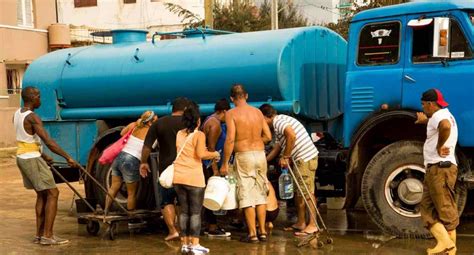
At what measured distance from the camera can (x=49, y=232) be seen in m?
8.38

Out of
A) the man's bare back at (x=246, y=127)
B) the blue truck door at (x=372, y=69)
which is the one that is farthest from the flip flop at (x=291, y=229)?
the man's bare back at (x=246, y=127)

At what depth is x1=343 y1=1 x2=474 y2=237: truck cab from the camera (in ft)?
25.2

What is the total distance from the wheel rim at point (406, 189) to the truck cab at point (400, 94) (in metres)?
0.01

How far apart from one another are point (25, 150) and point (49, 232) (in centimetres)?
105

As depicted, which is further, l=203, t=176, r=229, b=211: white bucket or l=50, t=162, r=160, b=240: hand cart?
l=50, t=162, r=160, b=240: hand cart

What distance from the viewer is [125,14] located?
39656 millimetres

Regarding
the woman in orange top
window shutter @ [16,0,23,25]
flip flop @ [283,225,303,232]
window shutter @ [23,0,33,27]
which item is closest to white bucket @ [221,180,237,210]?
the woman in orange top

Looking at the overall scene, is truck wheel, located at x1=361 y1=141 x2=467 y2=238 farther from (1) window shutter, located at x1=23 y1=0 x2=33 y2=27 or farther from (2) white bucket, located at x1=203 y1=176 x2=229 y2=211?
(1) window shutter, located at x1=23 y1=0 x2=33 y2=27

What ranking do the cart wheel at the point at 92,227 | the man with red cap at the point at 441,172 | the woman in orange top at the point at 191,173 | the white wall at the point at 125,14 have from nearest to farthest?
the man with red cap at the point at 441,172 → the woman in orange top at the point at 191,173 → the cart wheel at the point at 92,227 → the white wall at the point at 125,14

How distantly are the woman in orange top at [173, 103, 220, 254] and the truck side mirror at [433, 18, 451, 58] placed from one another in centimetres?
268

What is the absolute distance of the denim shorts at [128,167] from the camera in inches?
352

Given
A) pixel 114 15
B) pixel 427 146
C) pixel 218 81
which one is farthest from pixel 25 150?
pixel 114 15

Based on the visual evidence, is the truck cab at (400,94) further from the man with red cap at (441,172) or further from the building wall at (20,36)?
the building wall at (20,36)

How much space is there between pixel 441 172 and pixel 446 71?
1.35 metres
